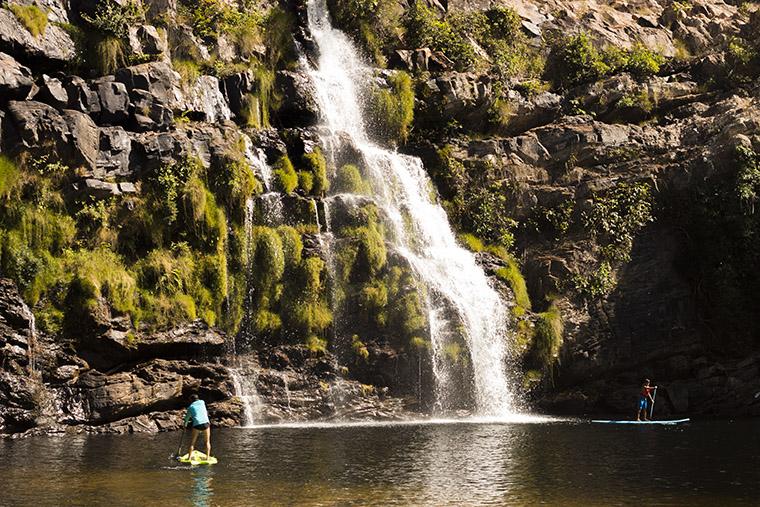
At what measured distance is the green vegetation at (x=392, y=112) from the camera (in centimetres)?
3750

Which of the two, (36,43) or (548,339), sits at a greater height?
(36,43)

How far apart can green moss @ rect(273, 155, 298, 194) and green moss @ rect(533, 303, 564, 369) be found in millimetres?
11997

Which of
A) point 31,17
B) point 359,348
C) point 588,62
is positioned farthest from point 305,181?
point 588,62

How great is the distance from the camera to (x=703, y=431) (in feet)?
79.2

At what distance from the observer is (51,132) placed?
2625 cm

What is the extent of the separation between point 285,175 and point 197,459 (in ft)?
55.0

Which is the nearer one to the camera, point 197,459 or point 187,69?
point 197,459

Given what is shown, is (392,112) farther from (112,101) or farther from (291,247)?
(112,101)

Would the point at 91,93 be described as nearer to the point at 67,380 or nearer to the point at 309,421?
the point at 67,380

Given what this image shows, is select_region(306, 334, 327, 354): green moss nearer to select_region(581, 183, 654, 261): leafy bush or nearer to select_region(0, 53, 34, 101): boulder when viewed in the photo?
select_region(0, 53, 34, 101): boulder

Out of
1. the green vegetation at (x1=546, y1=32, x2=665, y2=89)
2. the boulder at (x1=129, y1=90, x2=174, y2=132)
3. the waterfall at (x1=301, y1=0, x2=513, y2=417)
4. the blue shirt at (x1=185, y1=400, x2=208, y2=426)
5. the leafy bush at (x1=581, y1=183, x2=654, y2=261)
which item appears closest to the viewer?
the blue shirt at (x1=185, y1=400, x2=208, y2=426)

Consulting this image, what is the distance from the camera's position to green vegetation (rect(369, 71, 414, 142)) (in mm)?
37500

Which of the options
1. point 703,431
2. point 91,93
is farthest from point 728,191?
point 91,93

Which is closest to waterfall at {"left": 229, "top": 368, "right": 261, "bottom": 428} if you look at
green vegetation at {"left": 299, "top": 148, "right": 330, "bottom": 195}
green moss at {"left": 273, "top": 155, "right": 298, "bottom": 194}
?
green moss at {"left": 273, "top": 155, "right": 298, "bottom": 194}
